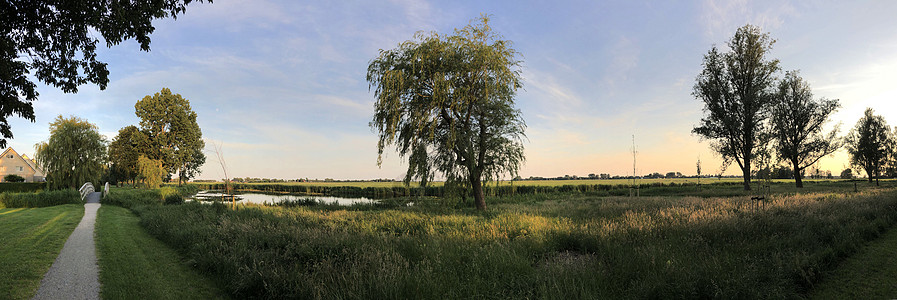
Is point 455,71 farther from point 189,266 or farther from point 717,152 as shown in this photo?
point 717,152

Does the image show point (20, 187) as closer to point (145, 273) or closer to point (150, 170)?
point (150, 170)

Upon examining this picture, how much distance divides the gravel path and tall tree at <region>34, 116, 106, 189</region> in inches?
1684

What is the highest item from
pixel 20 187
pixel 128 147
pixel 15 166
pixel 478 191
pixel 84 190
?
pixel 128 147

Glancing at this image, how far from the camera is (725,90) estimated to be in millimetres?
30328

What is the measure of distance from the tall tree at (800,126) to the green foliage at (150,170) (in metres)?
66.8

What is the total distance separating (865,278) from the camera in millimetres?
6203

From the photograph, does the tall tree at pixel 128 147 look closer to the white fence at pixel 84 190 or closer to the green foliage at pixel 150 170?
the green foliage at pixel 150 170

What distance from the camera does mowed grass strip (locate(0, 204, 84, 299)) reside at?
725 centimetres

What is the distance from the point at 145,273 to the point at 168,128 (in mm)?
44469

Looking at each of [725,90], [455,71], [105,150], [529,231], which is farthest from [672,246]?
[105,150]

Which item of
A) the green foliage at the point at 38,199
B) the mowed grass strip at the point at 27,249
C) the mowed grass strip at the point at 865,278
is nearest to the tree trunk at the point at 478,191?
the mowed grass strip at the point at 865,278

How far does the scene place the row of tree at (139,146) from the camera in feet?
134

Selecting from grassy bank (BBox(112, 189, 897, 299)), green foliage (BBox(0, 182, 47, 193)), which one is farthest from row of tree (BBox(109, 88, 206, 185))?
grassy bank (BBox(112, 189, 897, 299))

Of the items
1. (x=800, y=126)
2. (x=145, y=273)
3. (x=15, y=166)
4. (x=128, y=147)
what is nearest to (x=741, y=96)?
(x=800, y=126)
